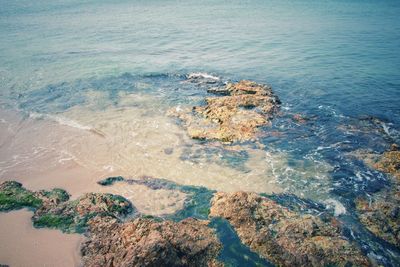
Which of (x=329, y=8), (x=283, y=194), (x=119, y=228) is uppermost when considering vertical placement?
(x=329, y=8)

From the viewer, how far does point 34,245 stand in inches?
351

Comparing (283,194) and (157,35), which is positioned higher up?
(157,35)

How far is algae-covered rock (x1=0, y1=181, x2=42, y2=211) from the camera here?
10391 mm

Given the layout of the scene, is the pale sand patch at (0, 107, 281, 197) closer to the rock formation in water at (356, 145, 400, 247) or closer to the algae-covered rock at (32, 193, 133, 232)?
the algae-covered rock at (32, 193, 133, 232)

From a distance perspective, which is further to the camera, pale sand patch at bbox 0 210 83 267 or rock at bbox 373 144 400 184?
rock at bbox 373 144 400 184

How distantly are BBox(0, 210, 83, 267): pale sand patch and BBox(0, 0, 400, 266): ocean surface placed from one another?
7.38 feet

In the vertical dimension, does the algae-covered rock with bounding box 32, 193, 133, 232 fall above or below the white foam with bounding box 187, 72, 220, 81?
below

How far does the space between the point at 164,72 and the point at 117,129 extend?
33.8 ft

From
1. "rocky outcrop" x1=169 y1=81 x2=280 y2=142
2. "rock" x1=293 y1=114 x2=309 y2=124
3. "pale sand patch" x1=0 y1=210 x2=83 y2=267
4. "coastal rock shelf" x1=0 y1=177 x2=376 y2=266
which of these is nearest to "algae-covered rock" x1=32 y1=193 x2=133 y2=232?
"coastal rock shelf" x1=0 y1=177 x2=376 y2=266

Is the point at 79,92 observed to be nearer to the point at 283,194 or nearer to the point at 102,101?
the point at 102,101

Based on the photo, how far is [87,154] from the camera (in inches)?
554

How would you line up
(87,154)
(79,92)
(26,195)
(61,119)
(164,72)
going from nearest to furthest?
(26,195)
(87,154)
(61,119)
(79,92)
(164,72)

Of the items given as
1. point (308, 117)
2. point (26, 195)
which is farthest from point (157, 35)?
point (26, 195)

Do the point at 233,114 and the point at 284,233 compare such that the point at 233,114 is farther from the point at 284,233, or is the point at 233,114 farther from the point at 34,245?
the point at 34,245
